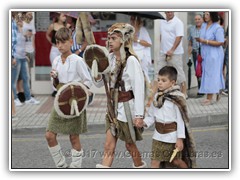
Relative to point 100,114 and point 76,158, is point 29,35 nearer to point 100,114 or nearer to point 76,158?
point 100,114

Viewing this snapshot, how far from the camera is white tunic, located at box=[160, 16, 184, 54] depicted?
934cm

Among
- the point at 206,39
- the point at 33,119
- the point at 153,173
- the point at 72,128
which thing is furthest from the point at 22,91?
the point at 153,173

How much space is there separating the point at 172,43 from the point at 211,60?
0.75 meters

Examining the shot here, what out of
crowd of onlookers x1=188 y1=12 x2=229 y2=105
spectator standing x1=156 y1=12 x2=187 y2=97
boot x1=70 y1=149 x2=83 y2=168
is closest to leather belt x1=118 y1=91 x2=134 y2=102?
boot x1=70 y1=149 x2=83 y2=168

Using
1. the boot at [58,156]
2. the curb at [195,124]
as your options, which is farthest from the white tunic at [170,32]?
the boot at [58,156]

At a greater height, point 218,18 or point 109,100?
point 218,18

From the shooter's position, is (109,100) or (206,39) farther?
(206,39)

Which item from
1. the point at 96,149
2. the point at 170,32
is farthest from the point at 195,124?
the point at 96,149

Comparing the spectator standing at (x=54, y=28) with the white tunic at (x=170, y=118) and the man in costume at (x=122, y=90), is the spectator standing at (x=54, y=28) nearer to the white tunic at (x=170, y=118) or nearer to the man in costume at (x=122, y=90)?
the man in costume at (x=122, y=90)

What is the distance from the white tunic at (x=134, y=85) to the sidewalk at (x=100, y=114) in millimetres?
3124

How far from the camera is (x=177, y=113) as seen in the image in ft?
16.9

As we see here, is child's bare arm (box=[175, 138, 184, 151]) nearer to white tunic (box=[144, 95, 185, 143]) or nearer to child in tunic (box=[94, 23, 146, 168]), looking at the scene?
white tunic (box=[144, 95, 185, 143])

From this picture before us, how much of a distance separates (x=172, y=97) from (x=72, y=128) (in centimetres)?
121
